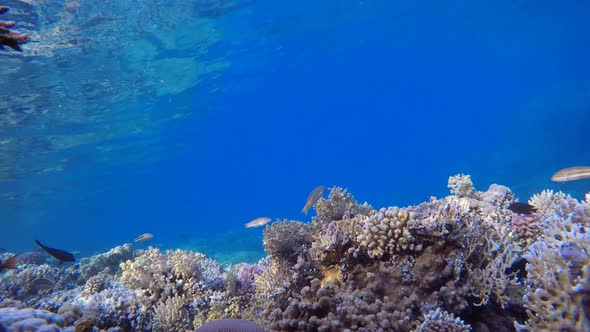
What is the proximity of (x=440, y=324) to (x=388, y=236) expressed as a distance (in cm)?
113

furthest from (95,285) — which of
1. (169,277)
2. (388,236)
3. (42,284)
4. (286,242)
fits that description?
(388,236)

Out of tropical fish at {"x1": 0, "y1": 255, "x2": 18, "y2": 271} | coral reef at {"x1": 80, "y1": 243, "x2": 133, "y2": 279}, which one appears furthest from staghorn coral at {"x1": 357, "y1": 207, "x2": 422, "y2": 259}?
coral reef at {"x1": 80, "y1": 243, "x2": 133, "y2": 279}

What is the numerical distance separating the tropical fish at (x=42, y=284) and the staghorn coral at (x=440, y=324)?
1101 cm

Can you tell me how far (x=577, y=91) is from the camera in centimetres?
5678

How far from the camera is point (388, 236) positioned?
3957 millimetres

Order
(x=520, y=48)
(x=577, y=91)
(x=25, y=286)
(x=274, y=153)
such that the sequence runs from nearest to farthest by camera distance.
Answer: (x=25, y=286) → (x=577, y=91) → (x=520, y=48) → (x=274, y=153)

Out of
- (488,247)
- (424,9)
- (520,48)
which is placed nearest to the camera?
(488,247)

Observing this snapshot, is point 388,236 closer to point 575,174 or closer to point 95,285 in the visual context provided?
point 575,174

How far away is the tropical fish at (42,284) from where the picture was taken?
30.4 feet

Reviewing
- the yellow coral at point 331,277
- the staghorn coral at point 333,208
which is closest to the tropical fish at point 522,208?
the staghorn coral at point 333,208

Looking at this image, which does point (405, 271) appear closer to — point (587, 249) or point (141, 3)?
point (587, 249)

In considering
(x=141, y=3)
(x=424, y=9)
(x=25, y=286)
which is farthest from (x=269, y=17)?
(x=25, y=286)

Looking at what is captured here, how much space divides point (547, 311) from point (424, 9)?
44.4 metres

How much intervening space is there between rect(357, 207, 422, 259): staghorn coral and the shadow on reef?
0.02 metres
